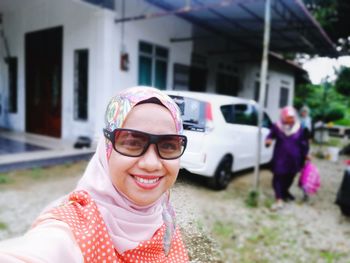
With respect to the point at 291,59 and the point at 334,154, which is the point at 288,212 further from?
the point at 291,59

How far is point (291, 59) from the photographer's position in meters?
11.0

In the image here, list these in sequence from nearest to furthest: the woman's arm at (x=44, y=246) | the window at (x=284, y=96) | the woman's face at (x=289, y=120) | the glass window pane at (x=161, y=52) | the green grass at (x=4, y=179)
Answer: the woman's arm at (x=44, y=246), the woman's face at (x=289, y=120), the green grass at (x=4, y=179), the glass window pane at (x=161, y=52), the window at (x=284, y=96)

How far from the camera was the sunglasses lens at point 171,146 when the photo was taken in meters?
0.69

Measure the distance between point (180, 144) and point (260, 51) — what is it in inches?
401

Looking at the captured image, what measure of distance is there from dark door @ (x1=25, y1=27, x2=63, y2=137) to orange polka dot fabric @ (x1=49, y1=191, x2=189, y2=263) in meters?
7.49

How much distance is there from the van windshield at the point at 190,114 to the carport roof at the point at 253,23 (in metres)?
4.63

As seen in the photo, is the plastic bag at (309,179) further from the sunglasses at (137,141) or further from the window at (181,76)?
the sunglasses at (137,141)

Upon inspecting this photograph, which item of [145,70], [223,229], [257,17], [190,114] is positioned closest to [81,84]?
[145,70]

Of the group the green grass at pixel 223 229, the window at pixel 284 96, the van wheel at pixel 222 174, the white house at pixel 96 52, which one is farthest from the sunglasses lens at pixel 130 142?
the window at pixel 284 96

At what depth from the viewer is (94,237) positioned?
0.64 m

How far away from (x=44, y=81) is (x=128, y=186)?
8144mm

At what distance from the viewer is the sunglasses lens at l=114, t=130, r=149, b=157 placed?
2.20 ft

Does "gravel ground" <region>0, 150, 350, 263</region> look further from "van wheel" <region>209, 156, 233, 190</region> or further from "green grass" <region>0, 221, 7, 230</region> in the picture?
"van wheel" <region>209, 156, 233, 190</region>

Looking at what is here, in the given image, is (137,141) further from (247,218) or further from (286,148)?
(286,148)
